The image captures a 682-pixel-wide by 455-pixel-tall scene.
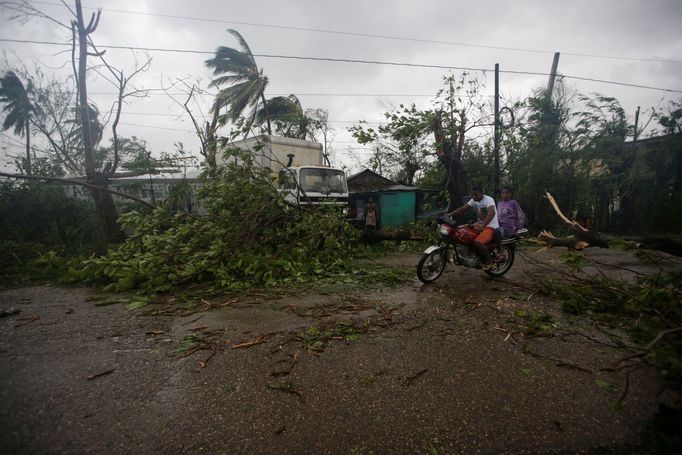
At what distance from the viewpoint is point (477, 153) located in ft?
40.3

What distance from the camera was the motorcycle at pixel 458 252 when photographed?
4.89 m

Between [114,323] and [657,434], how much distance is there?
4525 mm

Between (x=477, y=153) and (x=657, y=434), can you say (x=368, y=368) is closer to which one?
(x=657, y=434)

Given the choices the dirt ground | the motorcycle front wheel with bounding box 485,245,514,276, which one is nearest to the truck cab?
the motorcycle front wheel with bounding box 485,245,514,276

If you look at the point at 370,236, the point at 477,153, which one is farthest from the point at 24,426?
the point at 477,153

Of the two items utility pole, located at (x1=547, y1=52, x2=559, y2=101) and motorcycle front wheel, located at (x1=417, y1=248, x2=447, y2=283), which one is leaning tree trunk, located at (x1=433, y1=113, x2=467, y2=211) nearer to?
motorcycle front wheel, located at (x1=417, y1=248, x2=447, y2=283)

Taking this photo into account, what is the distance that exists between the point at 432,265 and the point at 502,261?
137 cm

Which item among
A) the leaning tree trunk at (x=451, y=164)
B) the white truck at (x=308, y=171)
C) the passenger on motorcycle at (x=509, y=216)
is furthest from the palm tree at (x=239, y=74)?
the passenger on motorcycle at (x=509, y=216)

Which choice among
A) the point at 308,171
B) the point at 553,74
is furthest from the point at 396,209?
the point at 553,74

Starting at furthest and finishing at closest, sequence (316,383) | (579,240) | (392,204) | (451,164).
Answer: (392,204)
(451,164)
(579,240)
(316,383)

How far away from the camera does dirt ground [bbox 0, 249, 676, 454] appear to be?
1.73m

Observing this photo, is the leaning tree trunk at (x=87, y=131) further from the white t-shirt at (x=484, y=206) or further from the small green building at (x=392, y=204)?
the white t-shirt at (x=484, y=206)

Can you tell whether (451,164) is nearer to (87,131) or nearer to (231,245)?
(231,245)

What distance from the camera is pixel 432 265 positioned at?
4.94m
